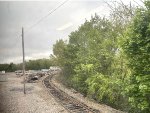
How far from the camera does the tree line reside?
2194 centimetres

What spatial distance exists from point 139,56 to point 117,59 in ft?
37.0

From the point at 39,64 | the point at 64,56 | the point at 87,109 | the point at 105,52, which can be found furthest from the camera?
the point at 39,64

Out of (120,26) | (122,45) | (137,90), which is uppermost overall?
(120,26)

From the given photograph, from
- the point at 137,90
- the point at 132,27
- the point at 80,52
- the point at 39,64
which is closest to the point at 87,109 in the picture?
the point at 137,90

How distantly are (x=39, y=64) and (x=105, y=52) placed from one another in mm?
105099

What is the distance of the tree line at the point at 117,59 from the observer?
21.9 meters

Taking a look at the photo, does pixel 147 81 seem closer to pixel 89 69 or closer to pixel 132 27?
pixel 132 27

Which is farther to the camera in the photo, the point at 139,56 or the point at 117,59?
the point at 117,59

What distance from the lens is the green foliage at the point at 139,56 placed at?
847 inches

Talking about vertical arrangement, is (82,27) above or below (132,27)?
above

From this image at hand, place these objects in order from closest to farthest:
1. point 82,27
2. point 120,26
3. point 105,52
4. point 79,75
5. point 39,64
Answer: point 120,26 → point 105,52 → point 79,75 → point 82,27 → point 39,64

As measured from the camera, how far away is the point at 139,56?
2220 cm

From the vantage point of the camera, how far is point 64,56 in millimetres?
58219

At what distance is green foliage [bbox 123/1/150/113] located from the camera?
21.5 metres
